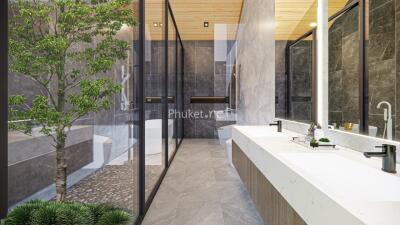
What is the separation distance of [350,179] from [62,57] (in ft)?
4.85

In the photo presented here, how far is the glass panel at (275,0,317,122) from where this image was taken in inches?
106

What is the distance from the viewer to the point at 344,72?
2061 mm

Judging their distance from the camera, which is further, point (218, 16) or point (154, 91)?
point (218, 16)

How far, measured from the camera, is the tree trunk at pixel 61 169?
1.37 m

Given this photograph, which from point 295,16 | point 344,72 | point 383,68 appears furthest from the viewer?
point 295,16

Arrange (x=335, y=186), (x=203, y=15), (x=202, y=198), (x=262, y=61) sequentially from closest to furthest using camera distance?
(x=335, y=186) → (x=202, y=198) → (x=262, y=61) → (x=203, y=15)

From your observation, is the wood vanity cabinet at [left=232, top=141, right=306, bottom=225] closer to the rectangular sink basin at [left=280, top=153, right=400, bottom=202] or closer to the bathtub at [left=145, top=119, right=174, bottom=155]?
the rectangular sink basin at [left=280, top=153, right=400, bottom=202]

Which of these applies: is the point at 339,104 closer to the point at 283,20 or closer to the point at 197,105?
the point at 283,20

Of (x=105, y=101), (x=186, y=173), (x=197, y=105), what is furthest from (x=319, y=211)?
(x=197, y=105)

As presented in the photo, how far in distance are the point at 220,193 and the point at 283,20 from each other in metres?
2.22

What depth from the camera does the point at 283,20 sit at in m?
3.29

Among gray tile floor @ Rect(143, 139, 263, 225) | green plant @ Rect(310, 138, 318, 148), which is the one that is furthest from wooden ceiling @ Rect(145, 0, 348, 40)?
gray tile floor @ Rect(143, 139, 263, 225)
